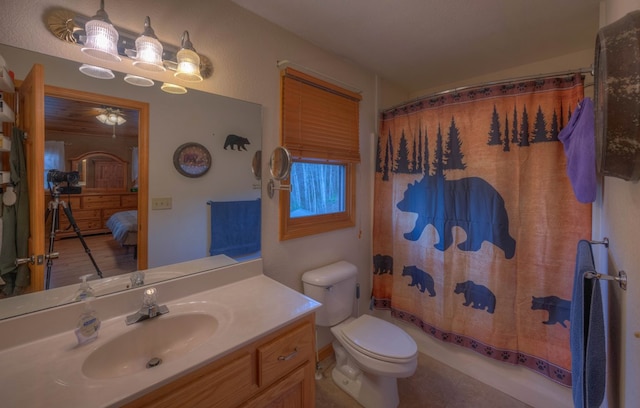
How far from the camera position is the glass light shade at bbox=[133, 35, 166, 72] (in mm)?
1052

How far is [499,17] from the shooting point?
145 centimetres

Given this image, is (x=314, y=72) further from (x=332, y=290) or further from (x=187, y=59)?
(x=332, y=290)

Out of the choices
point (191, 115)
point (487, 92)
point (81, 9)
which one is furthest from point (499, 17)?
point (81, 9)

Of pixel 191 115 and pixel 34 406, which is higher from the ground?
pixel 191 115

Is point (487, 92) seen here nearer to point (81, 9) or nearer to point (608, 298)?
point (608, 298)

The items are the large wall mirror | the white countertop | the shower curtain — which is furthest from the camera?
the shower curtain

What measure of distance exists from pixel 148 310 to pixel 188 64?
1095 mm

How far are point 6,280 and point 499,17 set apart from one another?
2.60 meters

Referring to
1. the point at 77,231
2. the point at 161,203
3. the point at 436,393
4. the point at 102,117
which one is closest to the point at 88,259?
the point at 77,231

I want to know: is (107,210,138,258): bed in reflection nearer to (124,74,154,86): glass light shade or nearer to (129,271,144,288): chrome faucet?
(129,271,144,288): chrome faucet

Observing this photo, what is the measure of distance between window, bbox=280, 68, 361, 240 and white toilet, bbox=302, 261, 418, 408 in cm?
37

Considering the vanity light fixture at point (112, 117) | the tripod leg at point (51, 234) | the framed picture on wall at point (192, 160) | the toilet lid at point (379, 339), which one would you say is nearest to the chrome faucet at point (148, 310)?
the tripod leg at point (51, 234)

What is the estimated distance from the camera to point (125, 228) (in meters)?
1.14

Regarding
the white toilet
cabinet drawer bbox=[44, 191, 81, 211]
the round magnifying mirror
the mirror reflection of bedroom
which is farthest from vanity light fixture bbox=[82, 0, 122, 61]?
the white toilet
